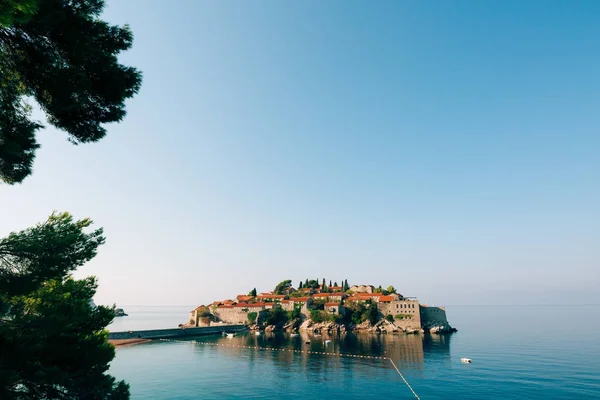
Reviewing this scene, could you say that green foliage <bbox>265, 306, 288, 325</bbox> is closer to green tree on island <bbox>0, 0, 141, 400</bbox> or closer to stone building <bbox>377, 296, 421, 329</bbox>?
stone building <bbox>377, 296, 421, 329</bbox>

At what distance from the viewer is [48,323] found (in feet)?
35.4

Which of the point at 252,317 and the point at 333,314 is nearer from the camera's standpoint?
the point at 333,314

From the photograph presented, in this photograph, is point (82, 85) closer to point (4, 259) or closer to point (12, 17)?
point (12, 17)

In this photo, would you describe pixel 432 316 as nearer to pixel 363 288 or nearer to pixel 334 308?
pixel 334 308

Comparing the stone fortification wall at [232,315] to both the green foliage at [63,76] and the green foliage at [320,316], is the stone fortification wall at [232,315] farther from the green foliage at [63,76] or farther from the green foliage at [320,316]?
the green foliage at [63,76]

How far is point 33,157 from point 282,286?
156m

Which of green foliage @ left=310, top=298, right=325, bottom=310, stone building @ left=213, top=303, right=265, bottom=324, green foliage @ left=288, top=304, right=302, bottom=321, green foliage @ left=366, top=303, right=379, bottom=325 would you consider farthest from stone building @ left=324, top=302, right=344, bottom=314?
stone building @ left=213, top=303, right=265, bottom=324

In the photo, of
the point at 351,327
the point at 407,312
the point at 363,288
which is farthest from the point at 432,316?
the point at 363,288

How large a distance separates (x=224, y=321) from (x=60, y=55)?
131 metres

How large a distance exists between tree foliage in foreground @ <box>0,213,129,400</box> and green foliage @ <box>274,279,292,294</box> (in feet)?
495

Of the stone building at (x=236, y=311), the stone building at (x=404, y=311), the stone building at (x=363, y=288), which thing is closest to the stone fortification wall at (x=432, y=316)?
the stone building at (x=404, y=311)

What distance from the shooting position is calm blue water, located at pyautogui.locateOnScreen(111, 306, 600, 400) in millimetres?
38969

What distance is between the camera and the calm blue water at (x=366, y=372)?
38969 mm

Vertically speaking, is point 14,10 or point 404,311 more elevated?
point 14,10
